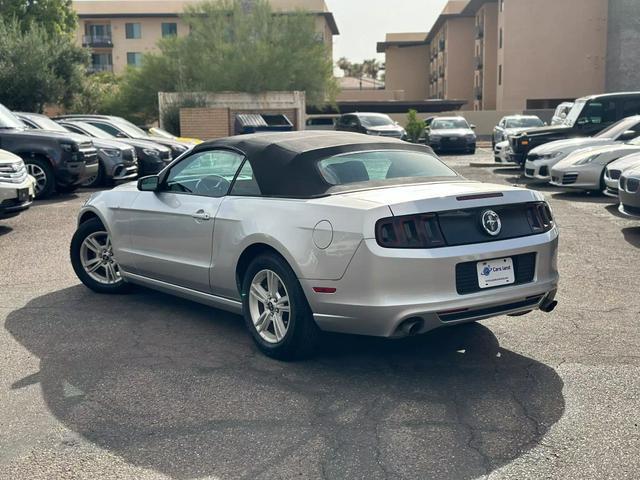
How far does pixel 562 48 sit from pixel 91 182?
138 feet

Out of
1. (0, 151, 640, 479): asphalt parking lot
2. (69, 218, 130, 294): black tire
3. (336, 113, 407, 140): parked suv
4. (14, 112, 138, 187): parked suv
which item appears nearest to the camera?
(0, 151, 640, 479): asphalt parking lot

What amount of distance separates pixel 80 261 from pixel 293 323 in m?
3.16

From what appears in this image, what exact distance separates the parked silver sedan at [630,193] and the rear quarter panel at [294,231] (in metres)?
6.15

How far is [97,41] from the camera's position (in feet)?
229

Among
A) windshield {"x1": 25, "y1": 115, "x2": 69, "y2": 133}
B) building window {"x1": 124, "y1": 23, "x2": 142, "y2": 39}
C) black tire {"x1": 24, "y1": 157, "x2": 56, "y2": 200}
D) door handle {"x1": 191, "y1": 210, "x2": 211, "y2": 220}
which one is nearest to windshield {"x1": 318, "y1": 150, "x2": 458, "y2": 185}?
door handle {"x1": 191, "y1": 210, "x2": 211, "y2": 220}

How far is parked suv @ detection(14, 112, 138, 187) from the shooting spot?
16891 mm

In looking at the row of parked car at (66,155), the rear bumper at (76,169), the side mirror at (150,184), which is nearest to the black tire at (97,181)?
the row of parked car at (66,155)

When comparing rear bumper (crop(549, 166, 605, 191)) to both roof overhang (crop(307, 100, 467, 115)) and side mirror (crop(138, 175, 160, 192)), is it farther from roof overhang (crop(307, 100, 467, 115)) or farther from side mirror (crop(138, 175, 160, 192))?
roof overhang (crop(307, 100, 467, 115))

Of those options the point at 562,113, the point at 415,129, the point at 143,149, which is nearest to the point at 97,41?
the point at 415,129

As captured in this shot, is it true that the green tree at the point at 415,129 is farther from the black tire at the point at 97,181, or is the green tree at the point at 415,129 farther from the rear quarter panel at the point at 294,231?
the rear quarter panel at the point at 294,231

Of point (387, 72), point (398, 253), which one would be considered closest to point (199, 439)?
point (398, 253)

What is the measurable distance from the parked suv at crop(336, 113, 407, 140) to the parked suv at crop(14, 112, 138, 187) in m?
16.0

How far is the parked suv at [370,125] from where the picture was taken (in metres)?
32.2

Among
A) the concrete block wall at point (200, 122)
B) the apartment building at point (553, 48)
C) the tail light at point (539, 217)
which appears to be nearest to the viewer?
the tail light at point (539, 217)
